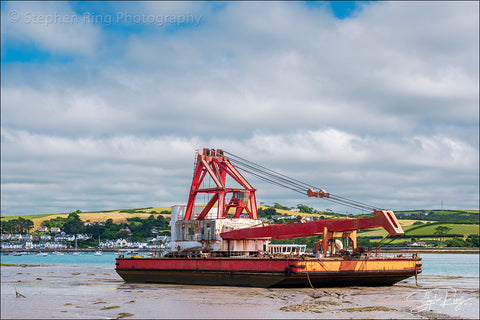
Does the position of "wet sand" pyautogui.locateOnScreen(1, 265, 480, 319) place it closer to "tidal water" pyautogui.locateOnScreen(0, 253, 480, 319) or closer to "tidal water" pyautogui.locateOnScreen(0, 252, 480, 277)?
"tidal water" pyautogui.locateOnScreen(0, 253, 480, 319)

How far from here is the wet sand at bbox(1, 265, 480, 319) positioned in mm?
32500

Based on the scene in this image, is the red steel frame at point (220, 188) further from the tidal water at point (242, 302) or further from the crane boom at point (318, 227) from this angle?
the tidal water at point (242, 302)

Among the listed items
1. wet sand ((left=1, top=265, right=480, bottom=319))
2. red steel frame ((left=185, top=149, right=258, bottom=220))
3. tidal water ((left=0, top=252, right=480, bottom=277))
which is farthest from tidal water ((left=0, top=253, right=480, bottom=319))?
tidal water ((left=0, top=252, right=480, bottom=277))

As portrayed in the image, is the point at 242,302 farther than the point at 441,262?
No

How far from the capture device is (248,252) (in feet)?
166

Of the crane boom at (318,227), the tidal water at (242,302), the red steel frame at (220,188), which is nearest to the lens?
the tidal water at (242,302)

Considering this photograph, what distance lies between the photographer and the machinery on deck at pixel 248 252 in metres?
43.3
